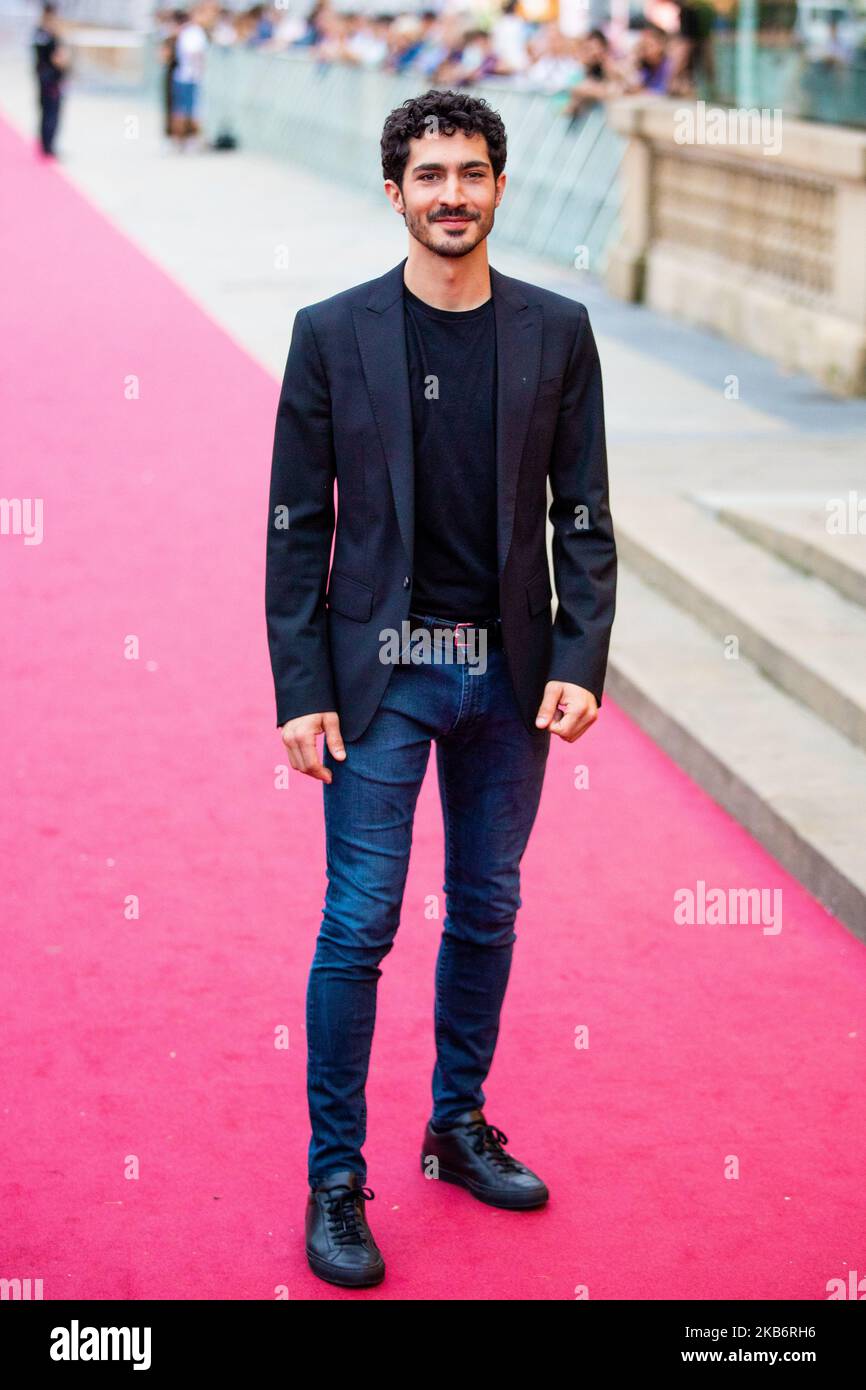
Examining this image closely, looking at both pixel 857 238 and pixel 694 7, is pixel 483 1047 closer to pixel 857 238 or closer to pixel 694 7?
pixel 857 238

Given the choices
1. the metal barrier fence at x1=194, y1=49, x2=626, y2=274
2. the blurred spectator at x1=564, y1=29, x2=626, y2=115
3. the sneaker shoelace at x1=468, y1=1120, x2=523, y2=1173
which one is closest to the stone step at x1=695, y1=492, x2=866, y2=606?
the sneaker shoelace at x1=468, y1=1120, x2=523, y2=1173

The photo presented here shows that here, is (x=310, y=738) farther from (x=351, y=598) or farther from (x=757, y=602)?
(x=757, y=602)

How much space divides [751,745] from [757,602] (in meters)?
1.26

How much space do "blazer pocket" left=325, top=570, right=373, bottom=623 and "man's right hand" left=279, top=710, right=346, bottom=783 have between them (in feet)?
0.62

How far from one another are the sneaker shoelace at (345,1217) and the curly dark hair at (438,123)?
1883mm

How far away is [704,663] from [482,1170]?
3.81 meters

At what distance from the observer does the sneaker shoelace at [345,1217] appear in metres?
3.82

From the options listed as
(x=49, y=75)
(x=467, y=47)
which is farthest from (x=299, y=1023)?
(x=49, y=75)

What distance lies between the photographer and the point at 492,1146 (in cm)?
416

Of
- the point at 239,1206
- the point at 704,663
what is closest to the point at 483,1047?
the point at 239,1206

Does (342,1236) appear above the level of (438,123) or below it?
below

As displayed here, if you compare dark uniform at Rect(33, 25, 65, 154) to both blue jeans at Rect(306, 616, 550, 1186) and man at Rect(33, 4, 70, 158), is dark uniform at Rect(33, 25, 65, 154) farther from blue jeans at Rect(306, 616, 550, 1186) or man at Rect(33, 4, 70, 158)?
blue jeans at Rect(306, 616, 550, 1186)

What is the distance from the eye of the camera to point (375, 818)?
3719 millimetres

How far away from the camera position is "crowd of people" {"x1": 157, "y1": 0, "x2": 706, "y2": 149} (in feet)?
57.3
